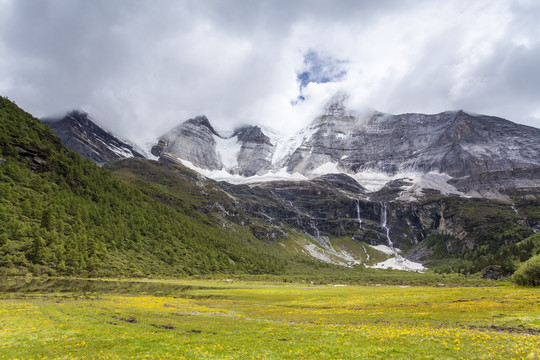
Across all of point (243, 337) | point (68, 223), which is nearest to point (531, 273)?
point (243, 337)

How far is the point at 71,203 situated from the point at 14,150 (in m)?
36.4

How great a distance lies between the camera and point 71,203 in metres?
142

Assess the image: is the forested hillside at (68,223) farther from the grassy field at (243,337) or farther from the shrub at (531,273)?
the shrub at (531,273)

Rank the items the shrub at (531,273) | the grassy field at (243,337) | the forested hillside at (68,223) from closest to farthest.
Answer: the grassy field at (243,337) → the shrub at (531,273) → the forested hillside at (68,223)

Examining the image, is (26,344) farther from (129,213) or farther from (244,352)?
(129,213)

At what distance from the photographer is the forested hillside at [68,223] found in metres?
98.2

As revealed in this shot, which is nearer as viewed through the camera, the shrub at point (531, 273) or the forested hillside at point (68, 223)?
the shrub at point (531, 273)

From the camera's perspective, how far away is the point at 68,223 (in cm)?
12731

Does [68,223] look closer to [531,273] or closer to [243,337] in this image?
[243,337]

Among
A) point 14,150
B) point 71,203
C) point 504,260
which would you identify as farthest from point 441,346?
point 504,260

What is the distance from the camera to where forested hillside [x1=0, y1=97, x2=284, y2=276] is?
322 feet

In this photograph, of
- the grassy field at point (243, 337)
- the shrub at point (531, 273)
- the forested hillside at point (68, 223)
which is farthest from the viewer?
the forested hillside at point (68, 223)

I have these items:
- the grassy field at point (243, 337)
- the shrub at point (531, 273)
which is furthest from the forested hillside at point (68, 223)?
the shrub at point (531, 273)

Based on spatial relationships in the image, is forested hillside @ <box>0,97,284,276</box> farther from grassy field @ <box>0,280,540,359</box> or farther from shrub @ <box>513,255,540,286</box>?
shrub @ <box>513,255,540,286</box>
